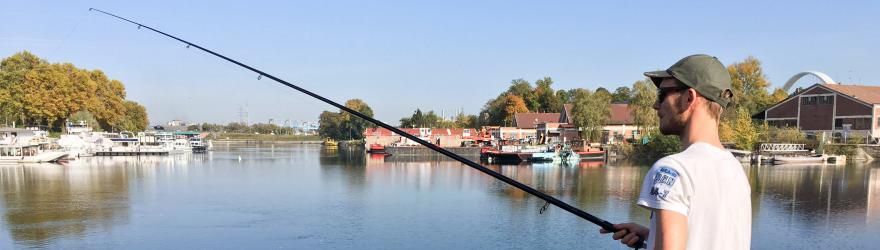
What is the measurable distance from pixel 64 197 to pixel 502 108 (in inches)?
2346

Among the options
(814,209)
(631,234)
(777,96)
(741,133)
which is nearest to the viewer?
(631,234)

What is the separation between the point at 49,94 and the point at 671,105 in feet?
197

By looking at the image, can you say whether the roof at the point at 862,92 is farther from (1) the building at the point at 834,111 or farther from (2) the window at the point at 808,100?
(2) the window at the point at 808,100

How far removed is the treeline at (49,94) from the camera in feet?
160

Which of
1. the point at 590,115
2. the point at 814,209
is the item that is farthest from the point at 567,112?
the point at 814,209

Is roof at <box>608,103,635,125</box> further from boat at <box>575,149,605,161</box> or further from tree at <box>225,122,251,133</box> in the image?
tree at <box>225,122,251,133</box>

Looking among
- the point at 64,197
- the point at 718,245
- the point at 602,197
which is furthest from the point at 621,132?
the point at 718,245

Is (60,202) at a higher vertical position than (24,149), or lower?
lower

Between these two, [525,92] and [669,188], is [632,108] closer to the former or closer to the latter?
[525,92]

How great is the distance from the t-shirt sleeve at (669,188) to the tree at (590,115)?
52.3 meters

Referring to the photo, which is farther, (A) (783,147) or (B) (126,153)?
(B) (126,153)

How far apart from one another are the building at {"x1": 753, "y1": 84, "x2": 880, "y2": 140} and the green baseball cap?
175 feet

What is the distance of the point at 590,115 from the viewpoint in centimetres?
5194

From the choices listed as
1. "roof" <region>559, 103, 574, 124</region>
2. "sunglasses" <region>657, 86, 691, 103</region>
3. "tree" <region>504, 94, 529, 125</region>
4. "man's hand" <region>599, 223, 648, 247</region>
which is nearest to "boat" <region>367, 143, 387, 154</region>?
"roof" <region>559, 103, 574, 124</region>
